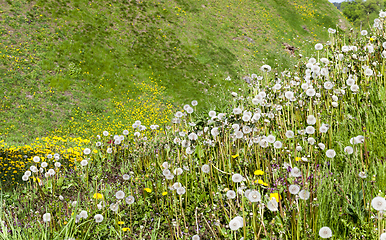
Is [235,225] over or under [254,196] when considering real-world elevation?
under

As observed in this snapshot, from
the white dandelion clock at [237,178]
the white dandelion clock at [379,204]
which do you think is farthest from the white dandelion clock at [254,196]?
the white dandelion clock at [379,204]

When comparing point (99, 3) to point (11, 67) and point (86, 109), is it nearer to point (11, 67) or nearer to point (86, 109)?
point (11, 67)

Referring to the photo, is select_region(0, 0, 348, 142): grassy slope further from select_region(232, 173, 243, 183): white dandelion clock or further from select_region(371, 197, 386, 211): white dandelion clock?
select_region(371, 197, 386, 211): white dandelion clock

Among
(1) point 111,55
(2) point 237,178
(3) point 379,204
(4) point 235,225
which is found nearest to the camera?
(3) point 379,204

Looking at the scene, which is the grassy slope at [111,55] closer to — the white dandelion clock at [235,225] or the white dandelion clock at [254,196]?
the white dandelion clock at [254,196]

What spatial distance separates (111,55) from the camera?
15070 mm

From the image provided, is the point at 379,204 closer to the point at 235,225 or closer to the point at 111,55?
the point at 235,225

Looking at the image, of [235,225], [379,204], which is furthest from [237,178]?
[379,204]

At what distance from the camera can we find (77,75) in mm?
13281

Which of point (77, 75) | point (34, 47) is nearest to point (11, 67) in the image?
point (34, 47)

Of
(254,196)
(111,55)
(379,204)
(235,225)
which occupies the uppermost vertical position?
(379,204)

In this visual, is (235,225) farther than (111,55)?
No

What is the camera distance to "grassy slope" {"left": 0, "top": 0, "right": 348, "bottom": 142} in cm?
1162

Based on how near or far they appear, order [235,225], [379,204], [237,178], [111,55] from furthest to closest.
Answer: [111,55]
[237,178]
[235,225]
[379,204]
